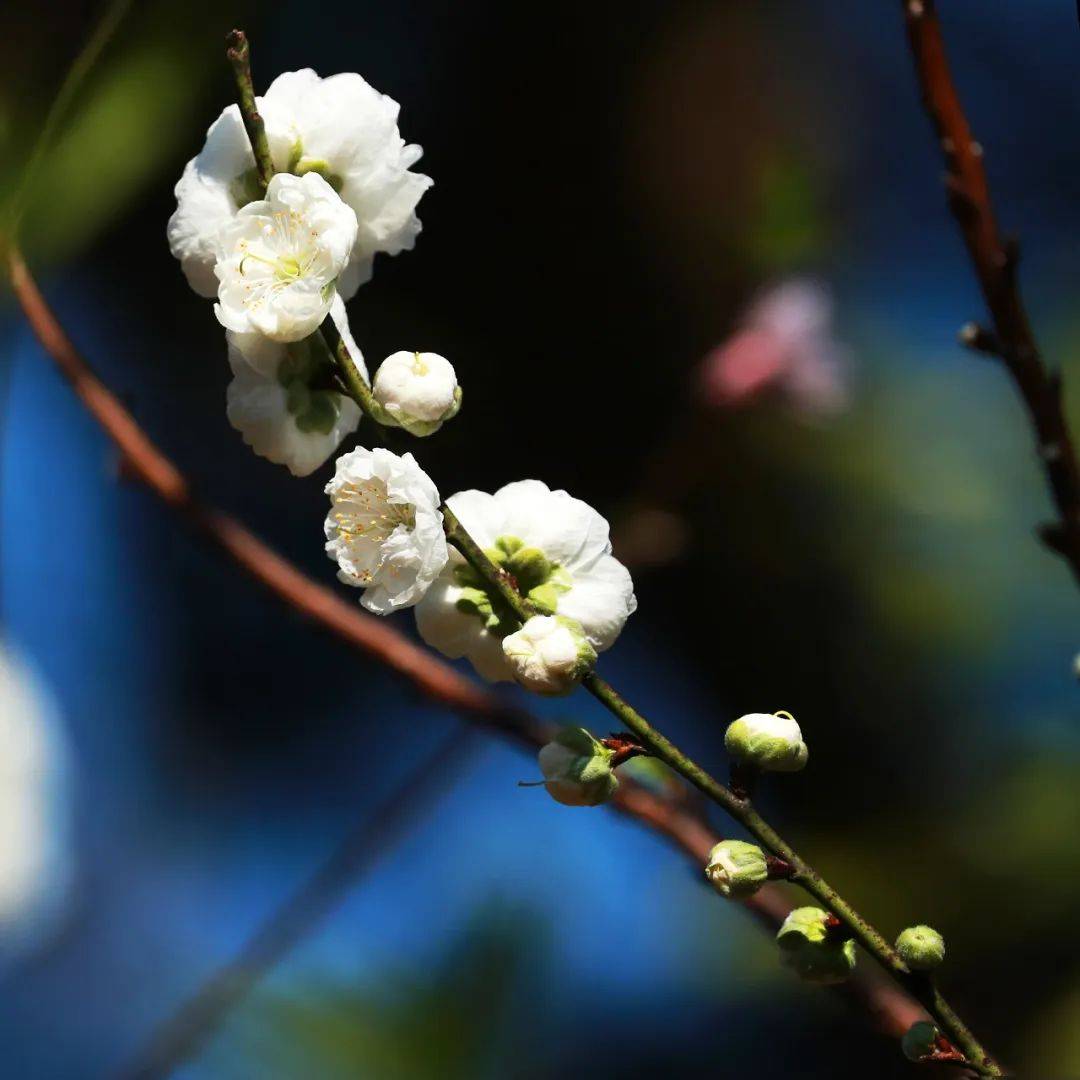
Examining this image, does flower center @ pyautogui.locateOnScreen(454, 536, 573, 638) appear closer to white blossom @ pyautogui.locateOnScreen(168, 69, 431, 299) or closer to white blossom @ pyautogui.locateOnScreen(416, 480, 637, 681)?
white blossom @ pyautogui.locateOnScreen(416, 480, 637, 681)

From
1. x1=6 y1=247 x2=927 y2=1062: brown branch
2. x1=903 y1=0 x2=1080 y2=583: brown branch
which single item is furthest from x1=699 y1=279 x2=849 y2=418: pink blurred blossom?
x1=903 y1=0 x2=1080 y2=583: brown branch

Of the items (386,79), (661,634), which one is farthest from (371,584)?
(386,79)

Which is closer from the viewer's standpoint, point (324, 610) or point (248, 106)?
point (248, 106)

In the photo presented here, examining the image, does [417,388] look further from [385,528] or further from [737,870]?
[737,870]

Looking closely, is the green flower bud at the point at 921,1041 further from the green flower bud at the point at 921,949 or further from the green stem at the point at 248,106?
the green stem at the point at 248,106

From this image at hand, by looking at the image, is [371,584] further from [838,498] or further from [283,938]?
[838,498]

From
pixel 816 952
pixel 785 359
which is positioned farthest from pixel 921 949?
pixel 785 359

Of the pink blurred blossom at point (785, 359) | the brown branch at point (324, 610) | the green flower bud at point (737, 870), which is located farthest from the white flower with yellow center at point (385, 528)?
the pink blurred blossom at point (785, 359)
